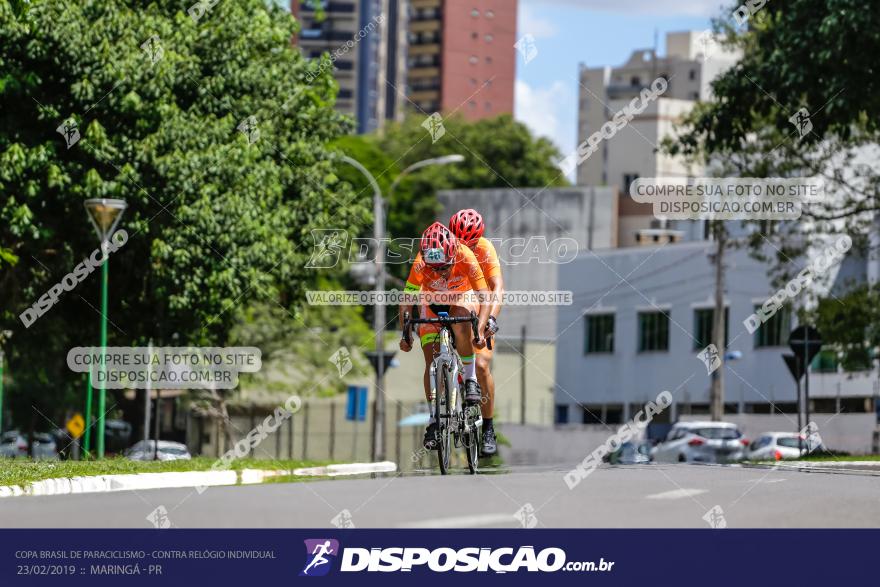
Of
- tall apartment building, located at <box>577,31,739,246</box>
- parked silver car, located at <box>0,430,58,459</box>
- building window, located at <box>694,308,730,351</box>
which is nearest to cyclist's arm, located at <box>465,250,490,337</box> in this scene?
parked silver car, located at <box>0,430,58,459</box>

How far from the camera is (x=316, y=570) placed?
829 cm

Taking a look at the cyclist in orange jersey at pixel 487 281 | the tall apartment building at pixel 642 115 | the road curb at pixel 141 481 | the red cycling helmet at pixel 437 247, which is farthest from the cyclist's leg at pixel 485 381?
the tall apartment building at pixel 642 115

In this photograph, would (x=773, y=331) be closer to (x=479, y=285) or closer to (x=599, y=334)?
(x=599, y=334)

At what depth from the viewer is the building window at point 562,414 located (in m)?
67.4

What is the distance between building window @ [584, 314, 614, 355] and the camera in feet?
216

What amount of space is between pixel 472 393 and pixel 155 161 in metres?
14.9

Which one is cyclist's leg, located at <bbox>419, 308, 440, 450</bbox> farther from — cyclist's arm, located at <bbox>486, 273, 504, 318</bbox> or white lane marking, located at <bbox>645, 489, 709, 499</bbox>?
white lane marking, located at <bbox>645, 489, 709, 499</bbox>

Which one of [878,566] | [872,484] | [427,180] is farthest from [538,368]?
[878,566]

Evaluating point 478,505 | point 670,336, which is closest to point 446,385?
point 478,505

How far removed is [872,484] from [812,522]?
13.6 ft

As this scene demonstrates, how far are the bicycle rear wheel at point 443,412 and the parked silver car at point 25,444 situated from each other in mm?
47170

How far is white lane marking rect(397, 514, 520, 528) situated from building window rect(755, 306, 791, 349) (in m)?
50.2

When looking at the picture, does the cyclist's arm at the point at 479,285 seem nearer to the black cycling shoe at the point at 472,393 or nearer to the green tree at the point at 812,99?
the black cycling shoe at the point at 472,393

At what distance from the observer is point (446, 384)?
13945 mm
